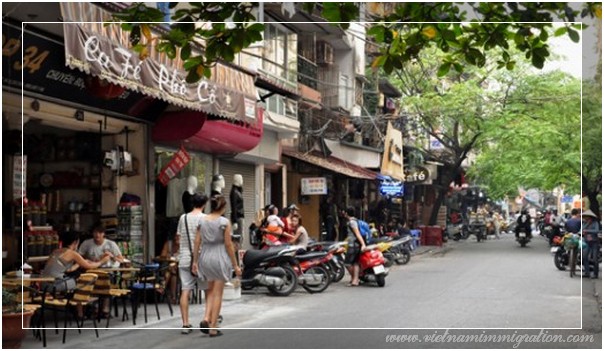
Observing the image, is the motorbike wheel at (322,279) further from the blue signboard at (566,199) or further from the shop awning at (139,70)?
the blue signboard at (566,199)

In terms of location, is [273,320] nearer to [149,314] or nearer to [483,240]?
[149,314]

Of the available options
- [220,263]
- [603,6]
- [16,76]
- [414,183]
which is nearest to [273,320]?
[220,263]

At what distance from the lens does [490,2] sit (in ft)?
23.7

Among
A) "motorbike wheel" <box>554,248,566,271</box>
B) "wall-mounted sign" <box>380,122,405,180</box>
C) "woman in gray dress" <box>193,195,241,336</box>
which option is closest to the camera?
"woman in gray dress" <box>193,195,241,336</box>

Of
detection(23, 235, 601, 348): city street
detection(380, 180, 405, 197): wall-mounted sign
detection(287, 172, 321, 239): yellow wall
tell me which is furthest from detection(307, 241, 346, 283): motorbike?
detection(380, 180, 405, 197): wall-mounted sign

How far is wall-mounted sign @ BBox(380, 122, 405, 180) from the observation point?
11.0 m

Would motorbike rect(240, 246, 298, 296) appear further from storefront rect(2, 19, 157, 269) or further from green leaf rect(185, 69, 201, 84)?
green leaf rect(185, 69, 201, 84)

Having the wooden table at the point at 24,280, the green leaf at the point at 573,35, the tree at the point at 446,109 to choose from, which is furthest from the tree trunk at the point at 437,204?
the wooden table at the point at 24,280

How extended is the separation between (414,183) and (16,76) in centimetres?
529

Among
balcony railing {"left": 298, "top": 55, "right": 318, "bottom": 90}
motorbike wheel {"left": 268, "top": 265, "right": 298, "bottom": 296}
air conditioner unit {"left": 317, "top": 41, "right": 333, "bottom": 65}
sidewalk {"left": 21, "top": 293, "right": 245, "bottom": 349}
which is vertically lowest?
sidewalk {"left": 21, "top": 293, "right": 245, "bottom": 349}

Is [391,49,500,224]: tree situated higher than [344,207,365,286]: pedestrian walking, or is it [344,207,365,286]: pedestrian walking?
[391,49,500,224]: tree

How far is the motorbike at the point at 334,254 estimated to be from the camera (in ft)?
42.8

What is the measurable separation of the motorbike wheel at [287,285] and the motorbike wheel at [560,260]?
3.61 meters

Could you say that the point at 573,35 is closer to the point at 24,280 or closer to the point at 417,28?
the point at 417,28
